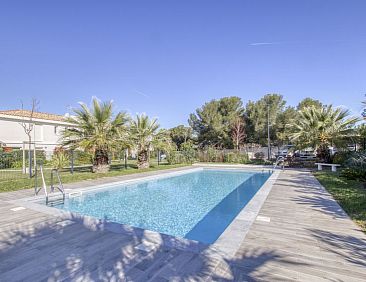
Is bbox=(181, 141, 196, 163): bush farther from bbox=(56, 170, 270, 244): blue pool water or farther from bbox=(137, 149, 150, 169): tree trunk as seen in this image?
bbox=(56, 170, 270, 244): blue pool water

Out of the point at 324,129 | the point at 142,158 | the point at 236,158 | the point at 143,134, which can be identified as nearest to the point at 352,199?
the point at 324,129

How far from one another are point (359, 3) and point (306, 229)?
10.0 m

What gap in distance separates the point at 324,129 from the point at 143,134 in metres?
11.0

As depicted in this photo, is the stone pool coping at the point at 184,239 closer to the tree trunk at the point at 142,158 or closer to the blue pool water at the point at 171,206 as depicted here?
the blue pool water at the point at 171,206

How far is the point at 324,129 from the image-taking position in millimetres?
13062

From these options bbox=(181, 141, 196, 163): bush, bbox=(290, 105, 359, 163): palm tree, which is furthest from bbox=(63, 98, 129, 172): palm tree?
bbox=(290, 105, 359, 163): palm tree

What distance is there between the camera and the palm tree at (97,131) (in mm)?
11047

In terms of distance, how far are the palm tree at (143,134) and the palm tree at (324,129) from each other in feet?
29.3

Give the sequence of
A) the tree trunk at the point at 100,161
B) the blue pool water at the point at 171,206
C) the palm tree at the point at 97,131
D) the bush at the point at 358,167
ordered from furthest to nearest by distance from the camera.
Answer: the tree trunk at the point at 100,161 → the palm tree at the point at 97,131 → the bush at the point at 358,167 → the blue pool water at the point at 171,206

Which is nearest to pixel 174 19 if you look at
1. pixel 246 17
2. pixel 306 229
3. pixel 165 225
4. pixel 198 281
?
pixel 246 17

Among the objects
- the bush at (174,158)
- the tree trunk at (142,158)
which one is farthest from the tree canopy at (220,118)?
the tree trunk at (142,158)

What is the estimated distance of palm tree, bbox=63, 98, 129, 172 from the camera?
11.0 meters

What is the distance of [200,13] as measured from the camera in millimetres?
11492

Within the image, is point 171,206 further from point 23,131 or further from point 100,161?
point 23,131
